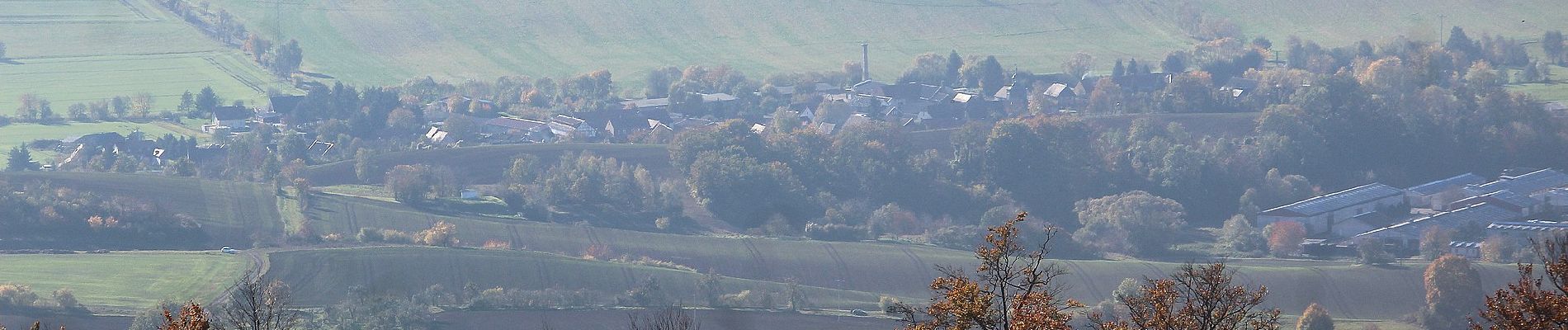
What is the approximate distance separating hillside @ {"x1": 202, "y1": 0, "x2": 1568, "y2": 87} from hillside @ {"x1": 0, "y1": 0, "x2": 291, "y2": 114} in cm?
423

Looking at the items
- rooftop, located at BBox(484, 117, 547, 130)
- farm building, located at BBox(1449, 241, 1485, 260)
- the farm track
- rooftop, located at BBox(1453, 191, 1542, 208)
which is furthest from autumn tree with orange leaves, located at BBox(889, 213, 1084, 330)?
the farm track

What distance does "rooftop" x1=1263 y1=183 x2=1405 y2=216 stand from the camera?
45.5m

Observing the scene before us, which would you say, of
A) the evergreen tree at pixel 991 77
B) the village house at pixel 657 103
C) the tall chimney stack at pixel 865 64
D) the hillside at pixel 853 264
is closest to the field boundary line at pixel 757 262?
the hillside at pixel 853 264

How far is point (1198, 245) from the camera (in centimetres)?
4419

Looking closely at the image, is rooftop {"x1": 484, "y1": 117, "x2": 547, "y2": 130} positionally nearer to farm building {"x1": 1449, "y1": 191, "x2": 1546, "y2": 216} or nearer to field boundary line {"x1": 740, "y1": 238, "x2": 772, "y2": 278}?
field boundary line {"x1": 740, "y1": 238, "x2": 772, "y2": 278}

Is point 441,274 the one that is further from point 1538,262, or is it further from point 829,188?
point 1538,262

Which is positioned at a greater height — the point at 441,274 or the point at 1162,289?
the point at 1162,289

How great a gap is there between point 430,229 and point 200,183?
9.09 m

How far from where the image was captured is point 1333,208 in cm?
4556

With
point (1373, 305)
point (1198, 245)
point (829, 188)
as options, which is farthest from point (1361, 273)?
point (829, 188)

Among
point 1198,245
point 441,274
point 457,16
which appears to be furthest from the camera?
point 457,16

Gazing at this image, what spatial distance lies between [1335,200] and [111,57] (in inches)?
2165

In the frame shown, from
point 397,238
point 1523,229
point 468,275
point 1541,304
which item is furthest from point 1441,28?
point 1541,304

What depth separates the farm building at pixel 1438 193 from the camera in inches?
1866
